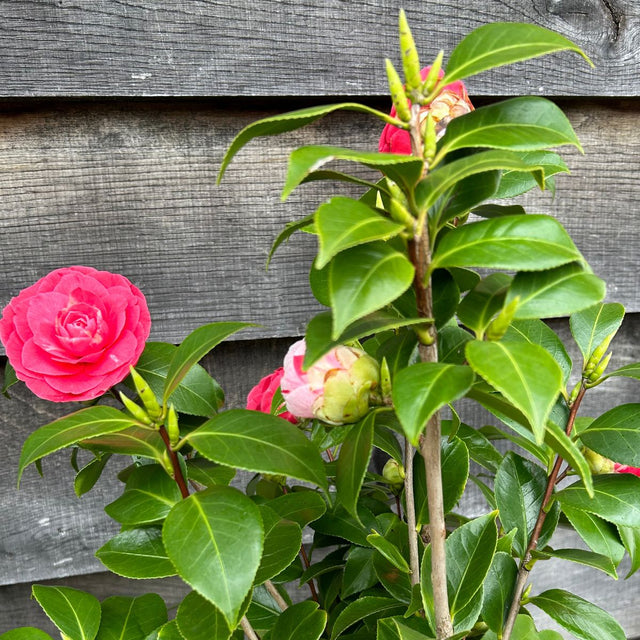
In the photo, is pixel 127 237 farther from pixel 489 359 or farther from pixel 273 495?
pixel 489 359

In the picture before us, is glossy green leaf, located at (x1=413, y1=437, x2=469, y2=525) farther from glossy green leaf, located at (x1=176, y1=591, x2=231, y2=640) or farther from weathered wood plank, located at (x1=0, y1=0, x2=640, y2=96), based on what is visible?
weathered wood plank, located at (x1=0, y1=0, x2=640, y2=96)

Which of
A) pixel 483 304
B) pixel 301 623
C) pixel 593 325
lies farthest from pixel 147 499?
pixel 593 325

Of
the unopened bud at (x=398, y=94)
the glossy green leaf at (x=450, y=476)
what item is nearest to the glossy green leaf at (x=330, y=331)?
the unopened bud at (x=398, y=94)

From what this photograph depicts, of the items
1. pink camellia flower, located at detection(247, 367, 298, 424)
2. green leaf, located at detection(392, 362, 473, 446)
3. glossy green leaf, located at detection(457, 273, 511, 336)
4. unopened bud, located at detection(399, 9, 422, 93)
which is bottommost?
pink camellia flower, located at detection(247, 367, 298, 424)

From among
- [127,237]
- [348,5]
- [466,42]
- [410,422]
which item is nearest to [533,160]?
[466,42]

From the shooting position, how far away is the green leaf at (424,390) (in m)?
0.28

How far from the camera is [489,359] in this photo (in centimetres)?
29

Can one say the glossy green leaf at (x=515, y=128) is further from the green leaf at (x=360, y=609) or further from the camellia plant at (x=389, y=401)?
the green leaf at (x=360, y=609)

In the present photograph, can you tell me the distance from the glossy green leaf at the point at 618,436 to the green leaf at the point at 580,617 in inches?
5.8

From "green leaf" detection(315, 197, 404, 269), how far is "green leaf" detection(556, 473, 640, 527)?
0.94 feet

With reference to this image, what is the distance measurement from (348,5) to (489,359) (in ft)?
1.99

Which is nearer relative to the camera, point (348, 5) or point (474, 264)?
point (474, 264)

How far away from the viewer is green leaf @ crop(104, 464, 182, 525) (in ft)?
1.43

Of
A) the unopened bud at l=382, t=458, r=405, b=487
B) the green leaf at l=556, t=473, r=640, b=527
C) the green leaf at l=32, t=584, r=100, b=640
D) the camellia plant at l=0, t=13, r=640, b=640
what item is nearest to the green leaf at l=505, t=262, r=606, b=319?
the camellia plant at l=0, t=13, r=640, b=640
